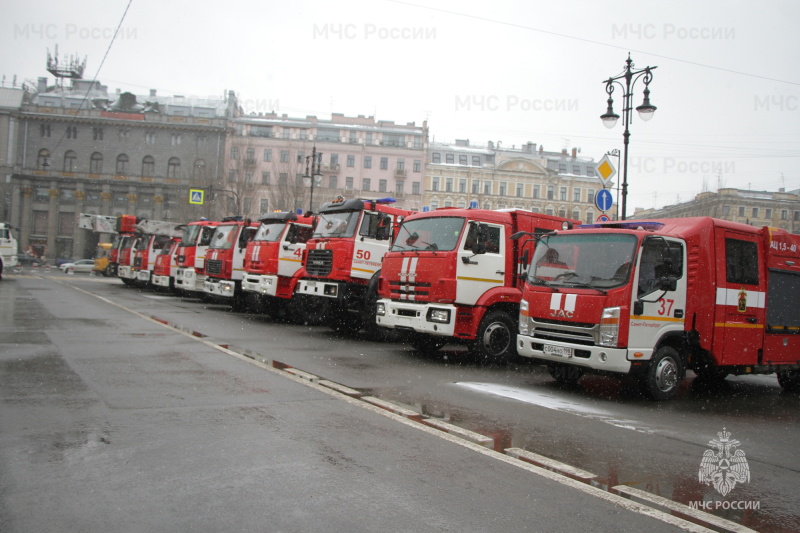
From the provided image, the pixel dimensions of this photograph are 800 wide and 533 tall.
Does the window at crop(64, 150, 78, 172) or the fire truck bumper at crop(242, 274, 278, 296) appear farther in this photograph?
the window at crop(64, 150, 78, 172)

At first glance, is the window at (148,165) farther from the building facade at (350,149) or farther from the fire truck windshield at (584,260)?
the fire truck windshield at (584,260)

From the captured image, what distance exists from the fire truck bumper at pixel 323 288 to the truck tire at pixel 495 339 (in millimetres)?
4075

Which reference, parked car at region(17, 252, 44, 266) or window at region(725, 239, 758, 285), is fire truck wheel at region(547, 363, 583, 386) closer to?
window at region(725, 239, 758, 285)

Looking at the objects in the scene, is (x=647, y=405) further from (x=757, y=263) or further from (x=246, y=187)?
(x=246, y=187)

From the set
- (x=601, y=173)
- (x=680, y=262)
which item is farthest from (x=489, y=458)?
(x=601, y=173)

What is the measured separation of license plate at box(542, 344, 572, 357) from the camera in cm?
902

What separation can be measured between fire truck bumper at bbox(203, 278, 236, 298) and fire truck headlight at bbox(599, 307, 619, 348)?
47.1 ft

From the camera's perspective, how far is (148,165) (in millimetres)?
77500

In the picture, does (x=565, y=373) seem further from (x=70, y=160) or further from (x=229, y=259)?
(x=70, y=160)

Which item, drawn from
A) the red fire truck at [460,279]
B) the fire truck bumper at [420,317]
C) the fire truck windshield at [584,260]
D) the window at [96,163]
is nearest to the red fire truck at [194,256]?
the fire truck bumper at [420,317]

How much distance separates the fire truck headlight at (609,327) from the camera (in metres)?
8.59

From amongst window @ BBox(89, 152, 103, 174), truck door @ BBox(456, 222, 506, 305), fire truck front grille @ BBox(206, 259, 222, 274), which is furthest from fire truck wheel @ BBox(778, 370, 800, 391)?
window @ BBox(89, 152, 103, 174)

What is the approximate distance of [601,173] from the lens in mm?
17609

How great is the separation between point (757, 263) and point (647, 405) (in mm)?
3508
